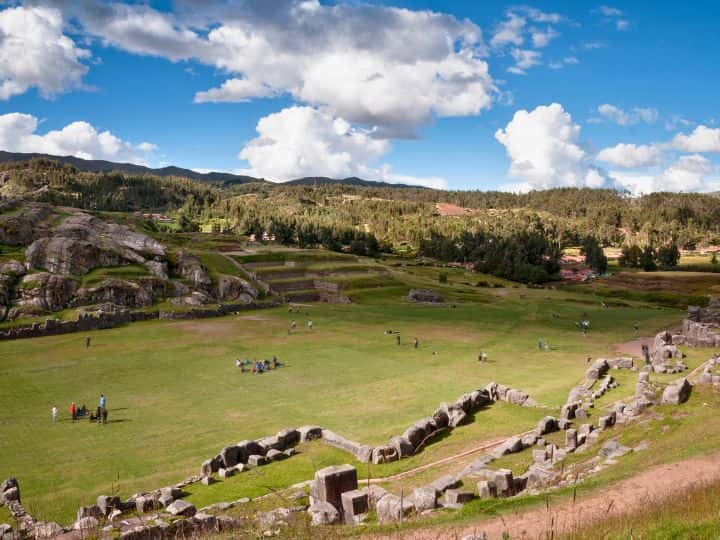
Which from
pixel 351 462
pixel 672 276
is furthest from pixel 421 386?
pixel 672 276

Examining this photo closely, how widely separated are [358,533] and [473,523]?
300 cm

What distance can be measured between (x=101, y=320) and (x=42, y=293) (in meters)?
9.52

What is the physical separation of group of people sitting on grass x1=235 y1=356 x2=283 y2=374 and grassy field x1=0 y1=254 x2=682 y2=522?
1.02 metres

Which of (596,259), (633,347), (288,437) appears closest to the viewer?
(288,437)

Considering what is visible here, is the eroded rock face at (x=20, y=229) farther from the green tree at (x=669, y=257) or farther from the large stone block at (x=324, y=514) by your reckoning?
the green tree at (x=669, y=257)

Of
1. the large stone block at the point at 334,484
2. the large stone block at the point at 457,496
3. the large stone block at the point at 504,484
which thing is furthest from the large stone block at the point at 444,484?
the large stone block at the point at 334,484

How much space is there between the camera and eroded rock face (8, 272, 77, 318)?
6425 centimetres

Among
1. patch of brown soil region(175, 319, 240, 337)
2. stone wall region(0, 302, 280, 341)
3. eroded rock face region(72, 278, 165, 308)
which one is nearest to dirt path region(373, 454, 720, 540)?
patch of brown soil region(175, 319, 240, 337)

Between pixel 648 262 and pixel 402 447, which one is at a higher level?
pixel 648 262

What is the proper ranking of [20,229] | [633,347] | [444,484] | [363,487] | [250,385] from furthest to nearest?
1. [20,229]
2. [633,347]
3. [250,385]
4. [363,487]
5. [444,484]

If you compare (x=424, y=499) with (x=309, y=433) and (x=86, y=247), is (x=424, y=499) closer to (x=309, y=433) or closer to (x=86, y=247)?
(x=309, y=433)

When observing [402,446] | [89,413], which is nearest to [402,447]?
[402,446]

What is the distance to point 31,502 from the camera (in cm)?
2059

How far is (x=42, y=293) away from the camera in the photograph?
6625 centimetres
